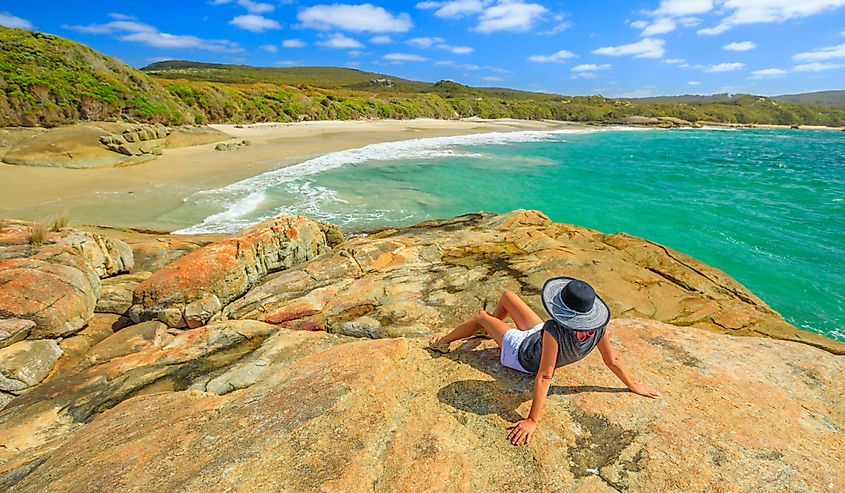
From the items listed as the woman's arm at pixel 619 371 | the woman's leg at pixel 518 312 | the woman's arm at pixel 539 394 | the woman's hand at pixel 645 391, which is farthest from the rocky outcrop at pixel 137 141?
the woman's hand at pixel 645 391

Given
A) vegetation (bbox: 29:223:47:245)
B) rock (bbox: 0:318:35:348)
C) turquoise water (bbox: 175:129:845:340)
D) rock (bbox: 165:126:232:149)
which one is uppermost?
rock (bbox: 165:126:232:149)

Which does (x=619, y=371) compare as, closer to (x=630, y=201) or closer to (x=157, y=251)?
(x=157, y=251)

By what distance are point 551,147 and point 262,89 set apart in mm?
38937

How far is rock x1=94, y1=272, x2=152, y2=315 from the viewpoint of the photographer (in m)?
7.04

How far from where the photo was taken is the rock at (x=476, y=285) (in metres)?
5.76

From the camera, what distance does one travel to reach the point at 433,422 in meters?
3.25

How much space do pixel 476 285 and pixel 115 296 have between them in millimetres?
6405

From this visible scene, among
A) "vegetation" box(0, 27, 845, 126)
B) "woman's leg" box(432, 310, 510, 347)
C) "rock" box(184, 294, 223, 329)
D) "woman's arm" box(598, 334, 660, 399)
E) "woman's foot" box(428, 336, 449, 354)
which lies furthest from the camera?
"vegetation" box(0, 27, 845, 126)

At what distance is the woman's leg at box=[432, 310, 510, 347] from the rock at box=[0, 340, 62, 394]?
5.09 metres

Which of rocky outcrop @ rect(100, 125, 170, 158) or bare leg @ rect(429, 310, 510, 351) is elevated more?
rocky outcrop @ rect(100, 125, 170, 158)

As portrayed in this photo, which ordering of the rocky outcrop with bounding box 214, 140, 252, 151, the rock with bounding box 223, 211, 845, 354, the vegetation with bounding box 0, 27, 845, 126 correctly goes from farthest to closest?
1. the rocky outcrop with bounding box 214, 140, 252, 151
2. the vegetation with bounding box 0, 27, 845, 126
3. the rock with bounding box 223, 211, 845, 354

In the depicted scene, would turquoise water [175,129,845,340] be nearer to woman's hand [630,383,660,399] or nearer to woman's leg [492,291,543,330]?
woman's hand [630,383,660,399]

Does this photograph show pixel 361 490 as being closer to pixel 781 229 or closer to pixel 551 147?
pixel 781 229

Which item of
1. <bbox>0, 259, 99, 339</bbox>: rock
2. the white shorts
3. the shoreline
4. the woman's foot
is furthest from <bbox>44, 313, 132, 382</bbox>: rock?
the shoreline
